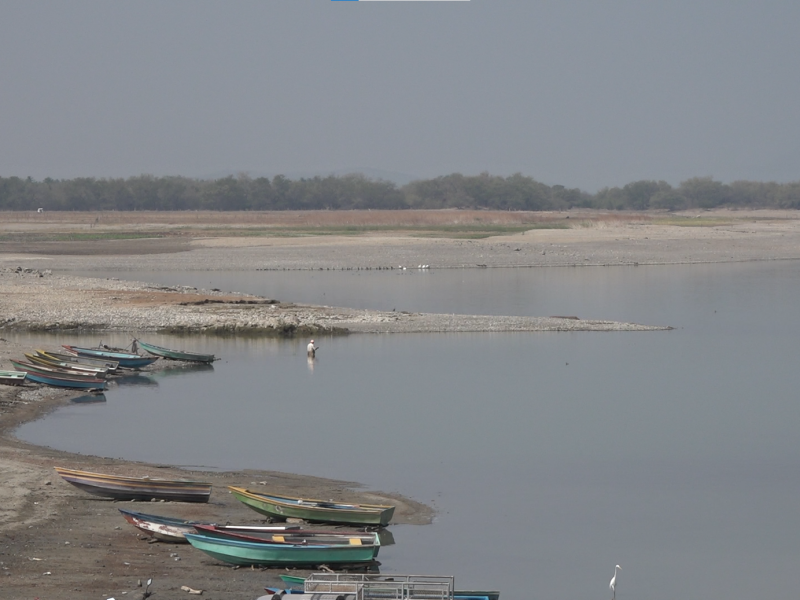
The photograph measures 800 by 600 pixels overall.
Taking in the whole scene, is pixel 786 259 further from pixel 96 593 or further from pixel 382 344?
pixel 96 593

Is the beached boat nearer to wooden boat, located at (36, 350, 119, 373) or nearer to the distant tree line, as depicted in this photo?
wooden boat, located at (36, 350, 119, 373)

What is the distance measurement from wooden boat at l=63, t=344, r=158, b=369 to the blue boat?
2.81 m

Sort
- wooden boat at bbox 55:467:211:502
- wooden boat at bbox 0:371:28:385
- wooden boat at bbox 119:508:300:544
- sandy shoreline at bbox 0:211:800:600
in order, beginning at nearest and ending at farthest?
sandy shoreline at bbox 0:211:800:600, wooden boat at bbox 119:508:300:544, wooden boat at bbox 55:467:211:502, wooden boat at bbox 0:371:28:385

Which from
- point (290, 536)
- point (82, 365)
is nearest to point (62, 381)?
point (82, 365)

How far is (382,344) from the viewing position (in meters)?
31.2

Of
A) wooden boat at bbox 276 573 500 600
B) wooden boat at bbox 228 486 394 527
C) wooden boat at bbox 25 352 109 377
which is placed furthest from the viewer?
wooden boat at bbox 25 352 109 377

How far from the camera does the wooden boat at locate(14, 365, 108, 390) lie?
22484 mm

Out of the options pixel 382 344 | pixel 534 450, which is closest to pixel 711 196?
pixel 382 344

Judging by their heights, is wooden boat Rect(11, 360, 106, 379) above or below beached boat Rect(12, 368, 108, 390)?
above

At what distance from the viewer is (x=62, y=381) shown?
22.5 metres

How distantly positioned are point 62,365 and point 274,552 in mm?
13222

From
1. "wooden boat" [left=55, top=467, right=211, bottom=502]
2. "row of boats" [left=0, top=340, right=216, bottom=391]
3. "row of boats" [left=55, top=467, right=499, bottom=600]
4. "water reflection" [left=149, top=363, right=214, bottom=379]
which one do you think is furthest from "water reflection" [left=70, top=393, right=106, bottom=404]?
"row of boats" [left=55, top=467, right=499, bottom=600]

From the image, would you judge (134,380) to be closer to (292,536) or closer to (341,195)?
(292,536)

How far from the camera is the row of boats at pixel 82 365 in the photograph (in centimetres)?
2248
